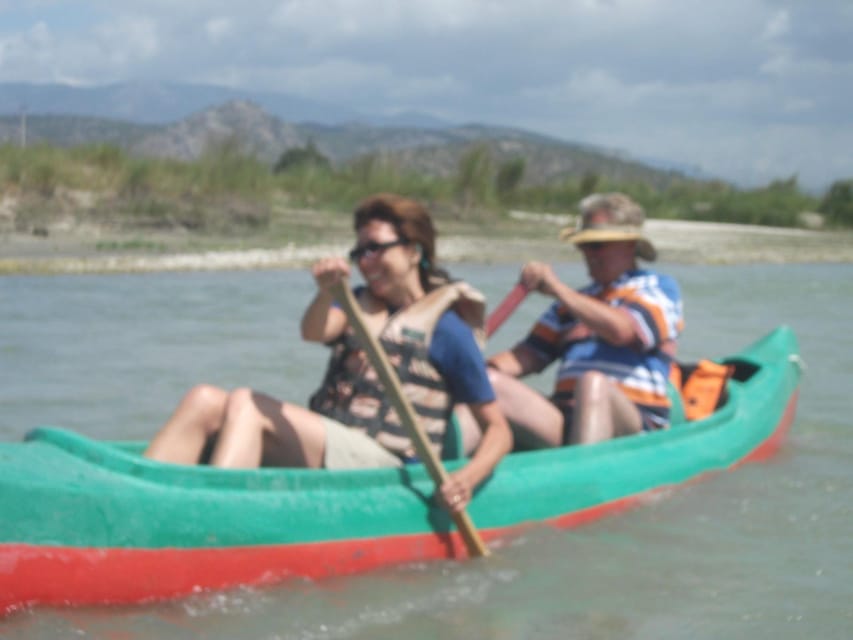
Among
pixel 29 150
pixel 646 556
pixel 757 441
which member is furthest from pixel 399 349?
pixel 29 150

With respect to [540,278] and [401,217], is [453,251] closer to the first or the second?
[540,278]

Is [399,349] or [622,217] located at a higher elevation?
[622,217]

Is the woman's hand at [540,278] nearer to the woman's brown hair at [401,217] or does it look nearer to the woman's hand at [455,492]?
the woman's brown hair at [401,217]

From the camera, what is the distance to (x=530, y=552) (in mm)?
4676

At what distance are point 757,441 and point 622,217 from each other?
1.71 metres

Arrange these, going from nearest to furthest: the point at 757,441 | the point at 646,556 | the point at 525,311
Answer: the point at 646,556 → the point at 757,441 → the point at 525,311

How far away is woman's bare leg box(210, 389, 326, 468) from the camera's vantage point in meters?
3.98

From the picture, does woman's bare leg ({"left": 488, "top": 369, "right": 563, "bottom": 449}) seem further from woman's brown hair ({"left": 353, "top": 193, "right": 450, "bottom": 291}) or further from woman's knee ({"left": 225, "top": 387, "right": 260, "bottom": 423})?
woman's knee ({"left": 225, "top": 387, "right": 260, "bottom": 423})

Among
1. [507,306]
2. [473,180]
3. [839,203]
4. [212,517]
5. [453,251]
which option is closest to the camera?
[212,517]

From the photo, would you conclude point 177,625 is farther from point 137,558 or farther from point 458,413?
point 458,413

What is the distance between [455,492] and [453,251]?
13.4 metres

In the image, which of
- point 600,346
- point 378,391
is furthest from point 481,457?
point 600,346

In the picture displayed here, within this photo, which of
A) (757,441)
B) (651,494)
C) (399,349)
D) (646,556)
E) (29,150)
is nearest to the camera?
(399,349)

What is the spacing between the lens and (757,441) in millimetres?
6348
